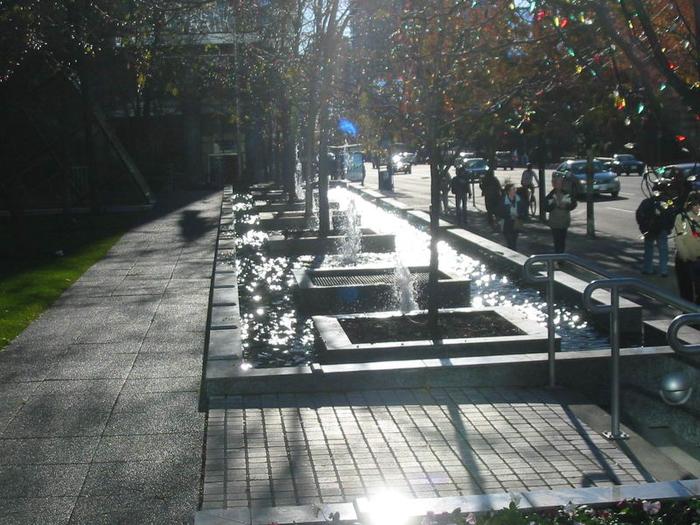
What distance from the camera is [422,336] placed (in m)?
10.6

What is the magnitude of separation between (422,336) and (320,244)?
988 centimetres

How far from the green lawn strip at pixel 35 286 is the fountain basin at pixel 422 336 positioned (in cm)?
370

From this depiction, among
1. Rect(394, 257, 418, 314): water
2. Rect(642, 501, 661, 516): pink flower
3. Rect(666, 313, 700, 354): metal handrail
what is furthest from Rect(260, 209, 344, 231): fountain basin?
Rect(642, 501, 661, 516): pink flower

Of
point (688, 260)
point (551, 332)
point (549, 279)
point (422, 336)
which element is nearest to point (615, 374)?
point (551, 332)

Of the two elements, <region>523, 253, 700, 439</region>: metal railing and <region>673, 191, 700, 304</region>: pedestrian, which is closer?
<region>523, 253, 700, 439</region>: metal railing

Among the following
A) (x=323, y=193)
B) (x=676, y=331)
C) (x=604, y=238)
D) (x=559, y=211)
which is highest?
(x=676, y=331)

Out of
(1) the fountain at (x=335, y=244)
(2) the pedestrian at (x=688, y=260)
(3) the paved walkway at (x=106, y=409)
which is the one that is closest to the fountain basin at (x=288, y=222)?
(1) the fountain at (x=335, y=244)

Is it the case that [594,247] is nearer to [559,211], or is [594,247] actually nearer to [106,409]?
[559,211]

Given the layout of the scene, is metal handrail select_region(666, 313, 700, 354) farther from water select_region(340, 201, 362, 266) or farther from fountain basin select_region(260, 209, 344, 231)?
fountain basin select_region(260, 209, 344, 231)

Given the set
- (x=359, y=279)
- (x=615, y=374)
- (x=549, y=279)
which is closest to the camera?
(x=615, y=374)

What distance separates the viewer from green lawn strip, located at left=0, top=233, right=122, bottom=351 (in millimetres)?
12789

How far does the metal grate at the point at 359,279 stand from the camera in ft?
48.1

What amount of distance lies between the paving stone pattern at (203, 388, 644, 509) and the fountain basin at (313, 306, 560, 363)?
109cm

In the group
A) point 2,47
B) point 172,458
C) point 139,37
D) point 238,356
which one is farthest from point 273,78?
point 172,458
